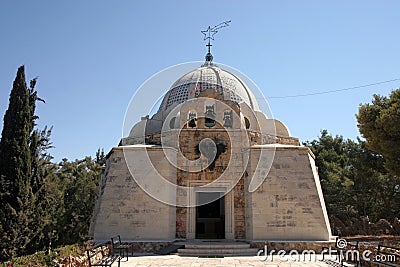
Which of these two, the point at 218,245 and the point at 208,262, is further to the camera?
the point at 218,245

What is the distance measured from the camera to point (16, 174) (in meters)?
12.4

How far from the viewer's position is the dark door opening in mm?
13531

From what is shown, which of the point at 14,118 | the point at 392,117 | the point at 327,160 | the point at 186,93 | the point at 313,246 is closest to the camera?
the point at 313,246

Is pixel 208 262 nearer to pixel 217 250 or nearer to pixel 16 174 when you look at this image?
pixel 217 250

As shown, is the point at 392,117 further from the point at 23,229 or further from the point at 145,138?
the point at 23,229

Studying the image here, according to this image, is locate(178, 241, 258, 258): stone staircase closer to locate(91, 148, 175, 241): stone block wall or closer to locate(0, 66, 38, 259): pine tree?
locate(91, 148, 175, 241): stone block wall

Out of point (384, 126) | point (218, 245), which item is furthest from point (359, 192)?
point (218, 245)

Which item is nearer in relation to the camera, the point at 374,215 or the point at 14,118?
the point at 14,118

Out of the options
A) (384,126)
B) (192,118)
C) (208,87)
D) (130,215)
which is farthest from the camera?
(208,87)

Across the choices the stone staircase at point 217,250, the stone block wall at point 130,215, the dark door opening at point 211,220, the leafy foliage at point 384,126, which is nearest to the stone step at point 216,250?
the stone staircase at point 217,250

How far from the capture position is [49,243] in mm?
14039

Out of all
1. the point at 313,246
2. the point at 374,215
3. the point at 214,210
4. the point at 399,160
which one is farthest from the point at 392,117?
the point at 374,215

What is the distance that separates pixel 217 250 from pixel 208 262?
128 cm

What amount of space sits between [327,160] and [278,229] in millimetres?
14019
